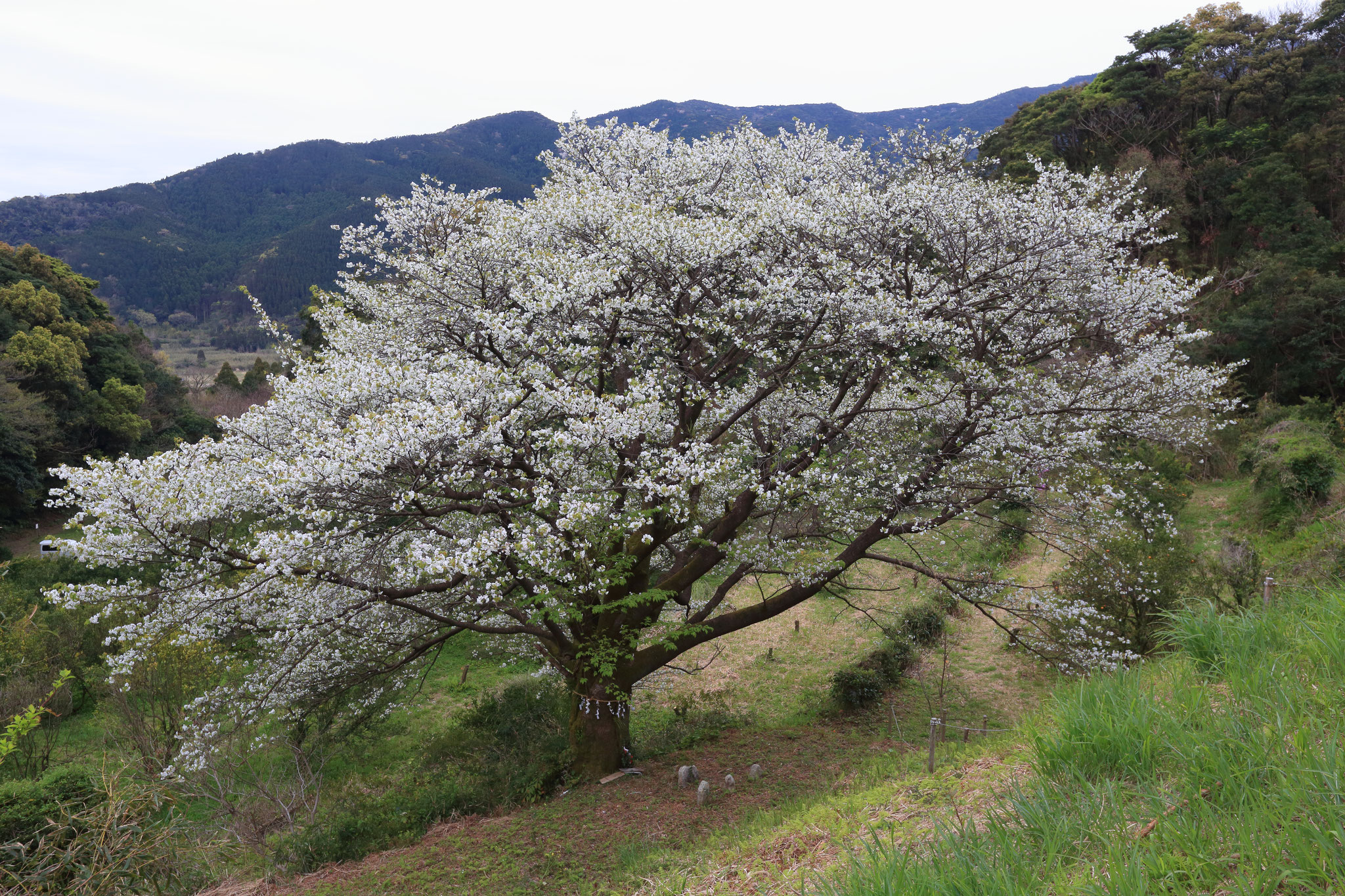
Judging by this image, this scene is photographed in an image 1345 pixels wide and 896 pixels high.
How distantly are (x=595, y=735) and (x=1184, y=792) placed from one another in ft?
27.3

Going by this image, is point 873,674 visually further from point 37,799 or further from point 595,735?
point 37,799

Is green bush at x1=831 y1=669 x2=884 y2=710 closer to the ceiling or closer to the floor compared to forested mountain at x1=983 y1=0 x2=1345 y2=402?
closer to the floor

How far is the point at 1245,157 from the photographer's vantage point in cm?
2608

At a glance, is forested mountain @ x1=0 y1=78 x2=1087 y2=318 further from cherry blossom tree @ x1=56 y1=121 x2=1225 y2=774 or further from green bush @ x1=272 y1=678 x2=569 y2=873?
green bush @ x1=272 y1=678 x2=569 y2=873

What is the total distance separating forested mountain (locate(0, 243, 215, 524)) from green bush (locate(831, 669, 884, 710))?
3023cm

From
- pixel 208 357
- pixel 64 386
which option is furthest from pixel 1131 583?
pixel 208 357

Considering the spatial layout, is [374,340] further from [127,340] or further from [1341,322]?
[127,340]

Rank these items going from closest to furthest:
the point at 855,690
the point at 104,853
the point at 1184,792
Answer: the point at 1184,792 < the point at 104,853 < the point at 855,690

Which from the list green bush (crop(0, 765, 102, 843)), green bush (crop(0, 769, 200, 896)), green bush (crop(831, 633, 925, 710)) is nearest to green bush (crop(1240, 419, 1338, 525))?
green bush (crop(831, 633, 925, 710))

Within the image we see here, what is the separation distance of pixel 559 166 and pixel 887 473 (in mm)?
10077

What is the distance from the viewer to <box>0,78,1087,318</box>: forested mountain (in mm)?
112000

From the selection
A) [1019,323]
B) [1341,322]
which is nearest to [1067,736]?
[1019,323]

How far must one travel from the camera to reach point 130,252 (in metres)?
117

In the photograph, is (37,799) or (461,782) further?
(461,782)
